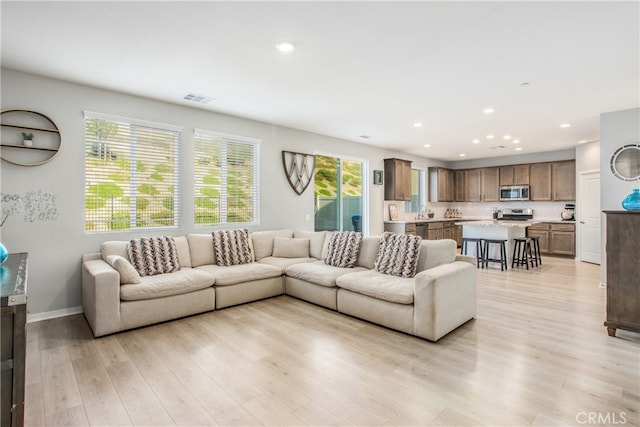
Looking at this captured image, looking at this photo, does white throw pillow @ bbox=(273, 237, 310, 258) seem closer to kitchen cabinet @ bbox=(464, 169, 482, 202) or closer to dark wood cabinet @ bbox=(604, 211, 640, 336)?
dark wood cabinet @ bbox=(604, 211, 640, 336)

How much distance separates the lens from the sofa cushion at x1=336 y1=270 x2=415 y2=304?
3.22m

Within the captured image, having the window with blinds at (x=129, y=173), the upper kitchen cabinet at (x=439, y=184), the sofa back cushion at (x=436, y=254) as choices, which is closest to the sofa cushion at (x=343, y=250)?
the sofa back cushion at (x=436, y=254)

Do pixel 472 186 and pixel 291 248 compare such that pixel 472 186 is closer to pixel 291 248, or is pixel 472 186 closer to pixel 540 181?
pixel 540 181

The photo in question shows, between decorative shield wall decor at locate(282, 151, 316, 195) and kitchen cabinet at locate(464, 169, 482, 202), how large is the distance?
19.0 feet

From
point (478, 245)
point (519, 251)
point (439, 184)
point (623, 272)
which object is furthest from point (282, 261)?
point (439, 184)

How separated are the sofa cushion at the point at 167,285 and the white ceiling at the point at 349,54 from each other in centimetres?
222

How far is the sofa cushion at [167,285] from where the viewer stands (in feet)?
11.0

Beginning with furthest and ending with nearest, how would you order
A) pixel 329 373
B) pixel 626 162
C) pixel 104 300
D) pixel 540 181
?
1. pixel 540 181
2. pixel 626 162
3. pixel 104 300
4. pixel 329 373

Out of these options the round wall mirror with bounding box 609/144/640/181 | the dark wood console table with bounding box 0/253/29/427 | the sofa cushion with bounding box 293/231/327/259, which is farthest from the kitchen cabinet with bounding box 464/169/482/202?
the dark wood console table with bounding box 0/253/29/427

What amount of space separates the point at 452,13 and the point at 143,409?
11.1 feet

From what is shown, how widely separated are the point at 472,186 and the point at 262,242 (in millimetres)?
7246

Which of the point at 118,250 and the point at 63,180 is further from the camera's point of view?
the point at 118,250

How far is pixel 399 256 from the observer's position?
12.5 feet

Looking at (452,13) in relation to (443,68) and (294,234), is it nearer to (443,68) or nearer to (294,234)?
(443,68)
